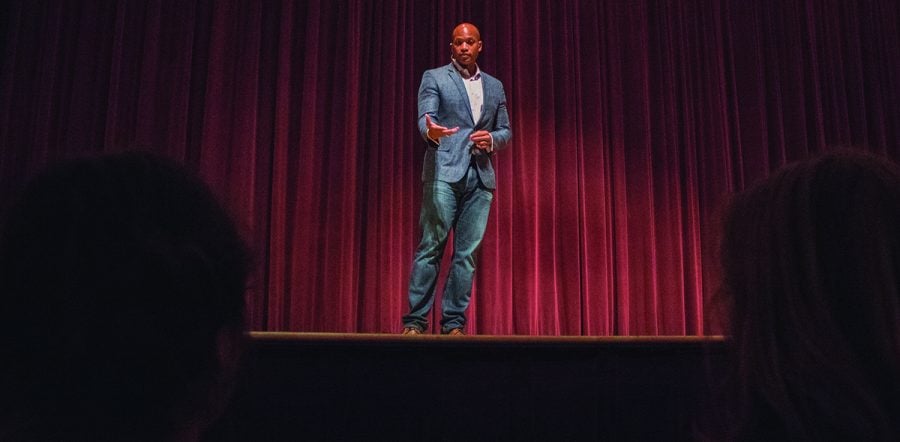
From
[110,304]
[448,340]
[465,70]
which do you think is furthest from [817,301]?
[465,70]

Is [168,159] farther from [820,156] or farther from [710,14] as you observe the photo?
[710,14]

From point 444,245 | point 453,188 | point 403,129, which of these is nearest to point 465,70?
point 453,188

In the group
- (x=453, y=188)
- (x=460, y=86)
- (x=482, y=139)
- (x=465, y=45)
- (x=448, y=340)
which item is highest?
(x=465, y=45)

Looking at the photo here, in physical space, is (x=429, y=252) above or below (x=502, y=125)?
below

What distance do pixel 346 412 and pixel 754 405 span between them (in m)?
1.71

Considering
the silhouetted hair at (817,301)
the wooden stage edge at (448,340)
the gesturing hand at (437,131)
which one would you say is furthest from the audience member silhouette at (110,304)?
the gesturing hand at (437,131)

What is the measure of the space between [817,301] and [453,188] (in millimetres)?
2919

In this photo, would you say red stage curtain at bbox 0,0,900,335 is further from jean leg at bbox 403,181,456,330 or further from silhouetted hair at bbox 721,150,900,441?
silhouetted hair at bbox 721,150,900,441

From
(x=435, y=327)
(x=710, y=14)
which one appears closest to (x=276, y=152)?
(x=435, y=327)

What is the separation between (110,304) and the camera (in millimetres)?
657

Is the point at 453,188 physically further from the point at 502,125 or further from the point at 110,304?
the point at 110,304

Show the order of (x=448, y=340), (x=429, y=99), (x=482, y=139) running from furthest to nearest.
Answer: (x=429, y=99) < (x=482, y=139) < (x=448, y=340)

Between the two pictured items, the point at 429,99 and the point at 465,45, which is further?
the point at 465,45

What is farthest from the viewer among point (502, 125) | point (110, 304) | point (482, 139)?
point (502, 125)
